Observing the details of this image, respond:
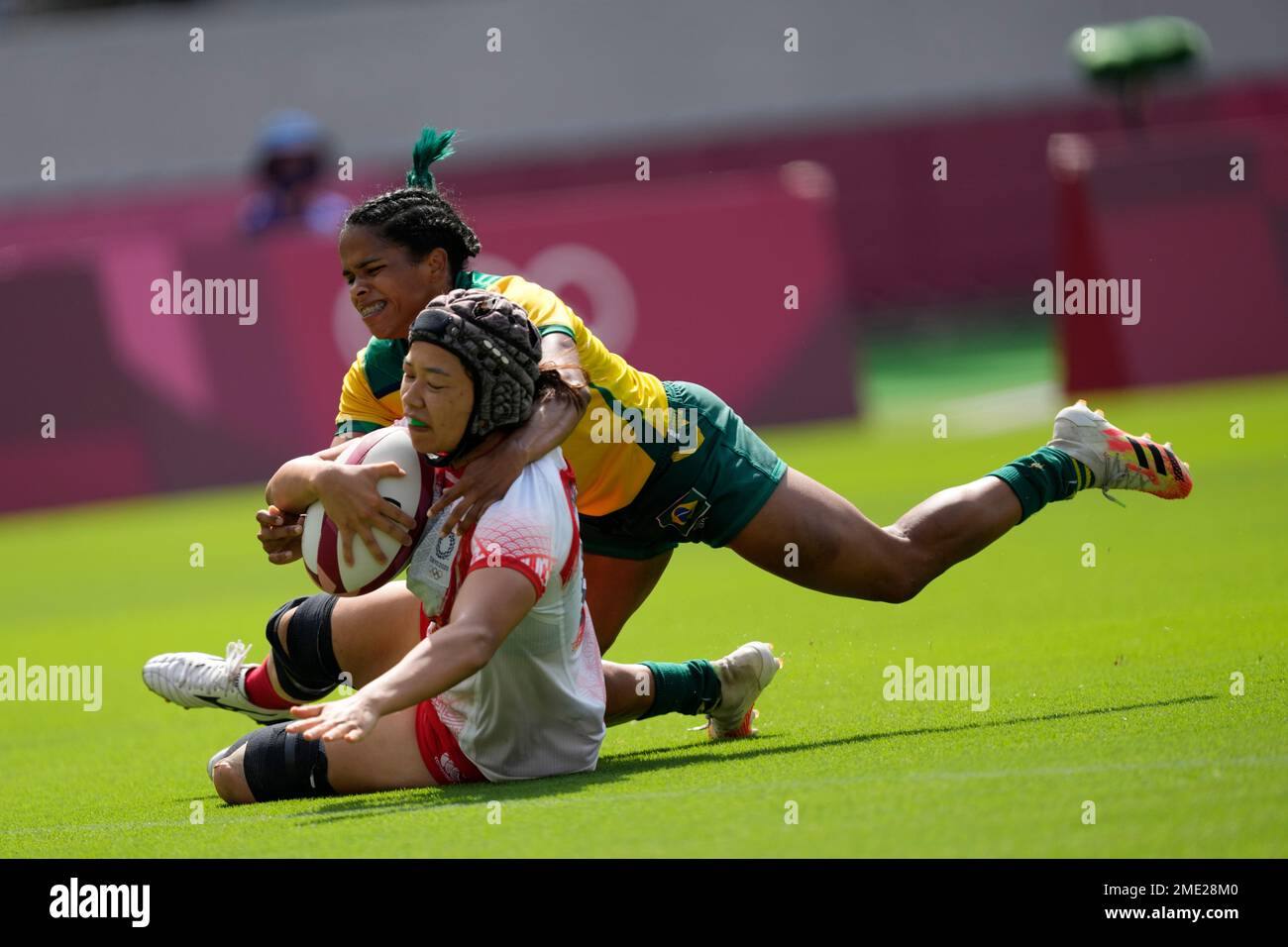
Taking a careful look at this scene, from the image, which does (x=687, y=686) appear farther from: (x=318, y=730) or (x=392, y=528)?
(x=318, y=730)

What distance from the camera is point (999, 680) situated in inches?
269

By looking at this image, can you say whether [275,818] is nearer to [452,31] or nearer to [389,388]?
[389,388]

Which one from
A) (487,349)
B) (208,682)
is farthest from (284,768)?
(487,349)

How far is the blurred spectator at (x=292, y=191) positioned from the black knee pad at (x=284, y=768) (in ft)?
37.5

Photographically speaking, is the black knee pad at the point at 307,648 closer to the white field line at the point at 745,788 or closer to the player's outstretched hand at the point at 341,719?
the white field line at the point at 745,788

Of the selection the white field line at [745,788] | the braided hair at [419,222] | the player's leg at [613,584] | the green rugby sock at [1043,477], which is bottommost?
the white field line at [745,788]

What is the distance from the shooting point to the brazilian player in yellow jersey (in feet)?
20.2

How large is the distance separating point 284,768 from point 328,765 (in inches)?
5.1

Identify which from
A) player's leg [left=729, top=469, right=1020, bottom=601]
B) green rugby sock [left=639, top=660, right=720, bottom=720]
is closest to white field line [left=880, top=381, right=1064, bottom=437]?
player's leg [left=729, top=469, right=1020, bottom=601]

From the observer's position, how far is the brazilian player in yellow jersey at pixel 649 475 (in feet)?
20.2

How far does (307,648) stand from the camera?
6203mm

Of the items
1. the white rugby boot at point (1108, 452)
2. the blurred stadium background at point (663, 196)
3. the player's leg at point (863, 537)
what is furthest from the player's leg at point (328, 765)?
the blurred stadium background at point (663, 196)

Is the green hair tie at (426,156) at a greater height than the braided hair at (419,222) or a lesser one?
greater

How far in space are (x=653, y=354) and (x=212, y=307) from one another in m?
3.72
